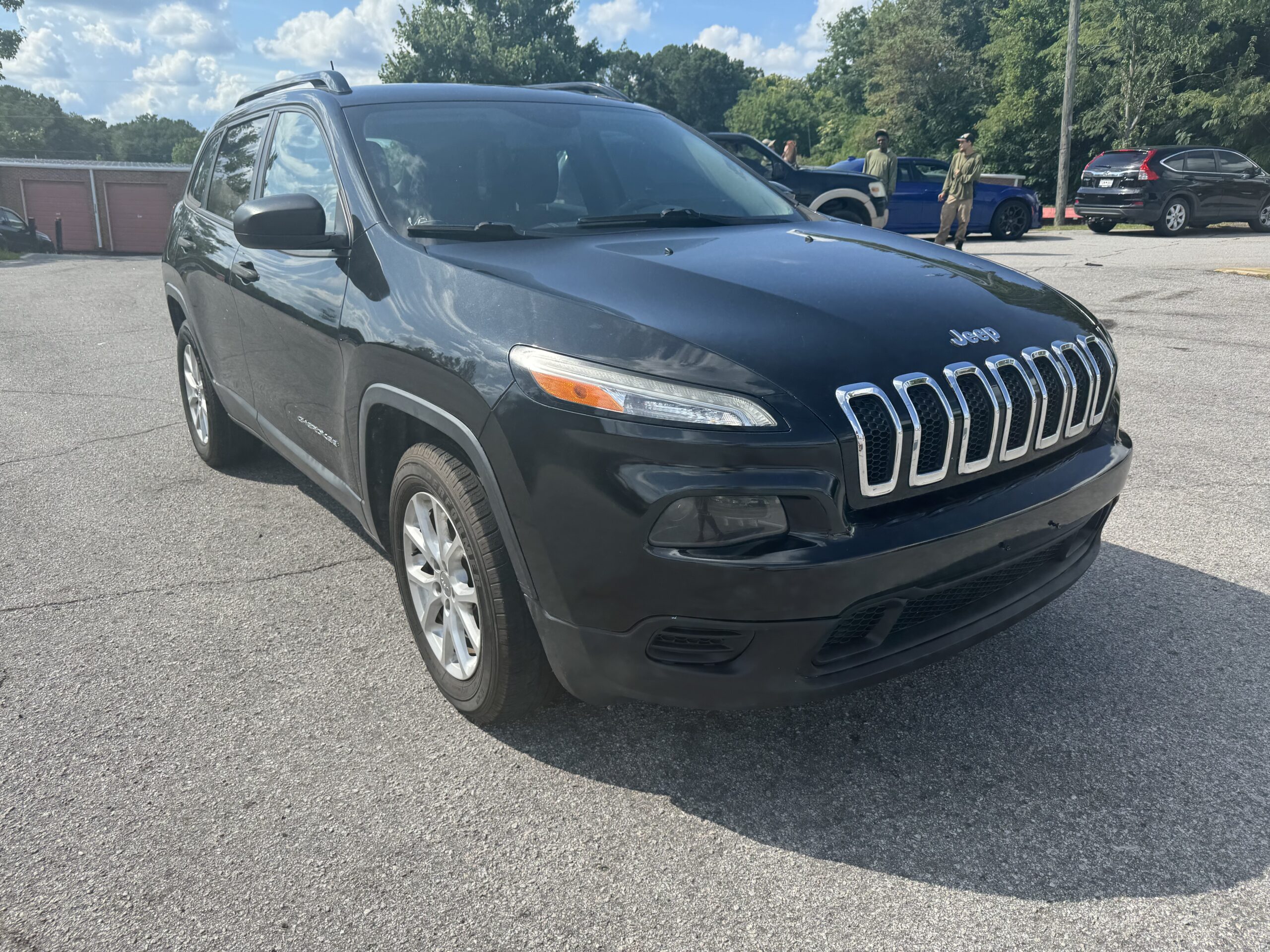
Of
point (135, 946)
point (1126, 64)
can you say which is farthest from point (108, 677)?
point (1126, 64)

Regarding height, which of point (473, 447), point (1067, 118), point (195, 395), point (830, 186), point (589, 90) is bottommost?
point (195, 395)

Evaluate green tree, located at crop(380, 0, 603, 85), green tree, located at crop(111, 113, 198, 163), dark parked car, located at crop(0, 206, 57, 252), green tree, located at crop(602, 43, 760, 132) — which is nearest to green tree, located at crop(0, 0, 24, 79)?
dark parked car, located at crop(0, 206, 57, 252)

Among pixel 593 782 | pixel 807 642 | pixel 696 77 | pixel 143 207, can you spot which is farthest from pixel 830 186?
pixel 696 77

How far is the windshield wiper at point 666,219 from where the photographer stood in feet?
10.8

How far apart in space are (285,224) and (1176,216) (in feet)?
61.5

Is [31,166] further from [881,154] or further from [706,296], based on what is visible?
[706,296]

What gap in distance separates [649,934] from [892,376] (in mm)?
1309

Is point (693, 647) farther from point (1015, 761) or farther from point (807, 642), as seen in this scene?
point (1015, 761)

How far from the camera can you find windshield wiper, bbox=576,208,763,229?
3285 millimetres

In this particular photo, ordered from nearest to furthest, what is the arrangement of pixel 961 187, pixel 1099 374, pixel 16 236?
pixel 1099 374 < pixel 961 187 < pixel 16 236

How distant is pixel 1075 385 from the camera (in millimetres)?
2602

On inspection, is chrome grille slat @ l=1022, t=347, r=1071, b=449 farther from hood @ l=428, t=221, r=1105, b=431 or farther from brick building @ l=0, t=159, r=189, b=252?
brick building @ l=0, t=159, r=189, b=252

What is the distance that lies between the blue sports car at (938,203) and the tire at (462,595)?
651 inches

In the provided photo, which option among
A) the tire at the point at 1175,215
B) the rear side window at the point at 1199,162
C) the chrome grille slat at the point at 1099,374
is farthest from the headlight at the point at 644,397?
the rear side window at the point at 1199,162
